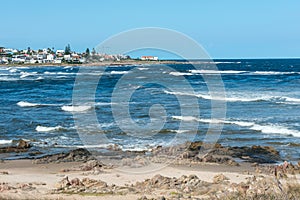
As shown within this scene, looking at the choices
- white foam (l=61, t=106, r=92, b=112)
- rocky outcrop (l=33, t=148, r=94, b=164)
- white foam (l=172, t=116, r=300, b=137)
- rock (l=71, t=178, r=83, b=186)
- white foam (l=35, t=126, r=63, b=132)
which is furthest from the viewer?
white foam (l=61, t=106, r=92, b=112)

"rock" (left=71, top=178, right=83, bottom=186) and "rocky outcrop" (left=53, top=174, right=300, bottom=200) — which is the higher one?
"rock" (left=71, top=178, right=83, bottom=186)

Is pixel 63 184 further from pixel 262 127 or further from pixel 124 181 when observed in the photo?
pixel 262 127

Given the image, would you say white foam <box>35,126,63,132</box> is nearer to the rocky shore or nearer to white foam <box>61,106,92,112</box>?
the rocky shore

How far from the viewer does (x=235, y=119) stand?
25.8 m

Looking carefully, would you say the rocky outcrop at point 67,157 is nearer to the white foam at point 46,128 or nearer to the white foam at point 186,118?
the white foam at point 46,128

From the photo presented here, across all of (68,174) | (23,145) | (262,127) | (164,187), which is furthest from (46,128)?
(164,187)

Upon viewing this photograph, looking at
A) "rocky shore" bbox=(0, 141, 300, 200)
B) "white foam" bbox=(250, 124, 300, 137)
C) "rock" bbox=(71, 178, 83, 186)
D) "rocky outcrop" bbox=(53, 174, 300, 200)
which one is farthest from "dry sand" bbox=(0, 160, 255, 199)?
"white foam" bbox=(250, 124, 300, 137)

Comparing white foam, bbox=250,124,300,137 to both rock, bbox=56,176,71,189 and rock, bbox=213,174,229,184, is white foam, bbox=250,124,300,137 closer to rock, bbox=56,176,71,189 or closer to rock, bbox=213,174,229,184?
rock, bbox=213,174,229,184

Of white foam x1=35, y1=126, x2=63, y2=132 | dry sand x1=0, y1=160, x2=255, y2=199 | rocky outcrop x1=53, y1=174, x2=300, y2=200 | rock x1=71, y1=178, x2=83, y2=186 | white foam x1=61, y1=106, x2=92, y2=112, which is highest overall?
white foam x1=61, y1=106, x2=92, y2=112

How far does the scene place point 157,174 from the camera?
1294 cm

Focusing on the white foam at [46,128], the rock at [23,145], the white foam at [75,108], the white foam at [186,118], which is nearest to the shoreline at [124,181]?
the rock at [23,145]

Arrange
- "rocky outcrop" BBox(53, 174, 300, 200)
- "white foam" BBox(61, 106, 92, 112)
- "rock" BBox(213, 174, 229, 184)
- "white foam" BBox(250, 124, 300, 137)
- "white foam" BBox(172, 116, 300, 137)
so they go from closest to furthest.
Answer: "rocky outcrop" BBox(53, 174, 300, 200) < "rock" BBox(213, 174, 229, 184) < "white foam" BBox(250, 124, 300, 137) < "white foam" BBox(172, 116, 300, 137) < "white foam" BBox(61, 106, 92, 112)

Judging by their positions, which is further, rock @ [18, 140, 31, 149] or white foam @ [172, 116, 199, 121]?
white foam @ [172, 116, 199, 121]

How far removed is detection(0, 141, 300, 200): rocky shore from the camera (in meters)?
10.2
